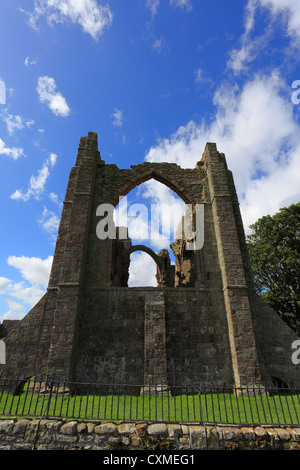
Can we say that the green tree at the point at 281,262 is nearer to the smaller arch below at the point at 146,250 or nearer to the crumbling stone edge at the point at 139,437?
the smaller arch below at the point at 146,250

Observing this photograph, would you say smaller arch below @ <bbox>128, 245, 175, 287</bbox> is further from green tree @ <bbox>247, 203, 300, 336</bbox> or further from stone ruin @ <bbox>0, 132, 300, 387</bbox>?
stone ruin @ <bbox>0, 132, 300, 387</bbox>

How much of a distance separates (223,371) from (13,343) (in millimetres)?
7698

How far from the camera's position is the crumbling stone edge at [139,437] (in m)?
4.82

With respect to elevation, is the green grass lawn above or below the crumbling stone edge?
above

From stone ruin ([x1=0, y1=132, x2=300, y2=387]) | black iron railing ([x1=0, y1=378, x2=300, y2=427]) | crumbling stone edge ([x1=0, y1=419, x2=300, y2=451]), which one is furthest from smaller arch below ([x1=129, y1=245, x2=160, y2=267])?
crumbling stone edge ([x1=0, y1=419, x2=300, y2=451])

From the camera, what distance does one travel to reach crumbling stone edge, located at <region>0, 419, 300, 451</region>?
4824 mm

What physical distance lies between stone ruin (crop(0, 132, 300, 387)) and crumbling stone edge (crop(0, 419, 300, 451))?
3.29 metres

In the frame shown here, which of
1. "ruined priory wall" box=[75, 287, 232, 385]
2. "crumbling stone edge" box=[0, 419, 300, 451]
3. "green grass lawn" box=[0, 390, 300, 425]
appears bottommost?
"crumbling stone edge" box=[0, 419, 300, 451]

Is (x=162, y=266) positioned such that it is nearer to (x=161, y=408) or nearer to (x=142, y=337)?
(x=142, y=337)

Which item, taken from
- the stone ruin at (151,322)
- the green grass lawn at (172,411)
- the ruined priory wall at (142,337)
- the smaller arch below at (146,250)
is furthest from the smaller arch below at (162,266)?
the green grass lawn at (172,411)

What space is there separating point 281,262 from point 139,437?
16.0 m

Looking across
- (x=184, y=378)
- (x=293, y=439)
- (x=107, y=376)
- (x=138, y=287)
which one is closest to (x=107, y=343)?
(x=107, y=376)

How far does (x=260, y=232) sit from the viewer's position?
19.6 metres

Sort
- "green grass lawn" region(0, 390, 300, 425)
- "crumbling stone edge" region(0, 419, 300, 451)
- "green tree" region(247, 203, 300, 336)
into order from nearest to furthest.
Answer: "crumbling stone edge" region(0, 419, 300, 451) < "green grass lawn" region(0, 390, 300, 425) < "green tree" region(247, 203, 300, 336)
